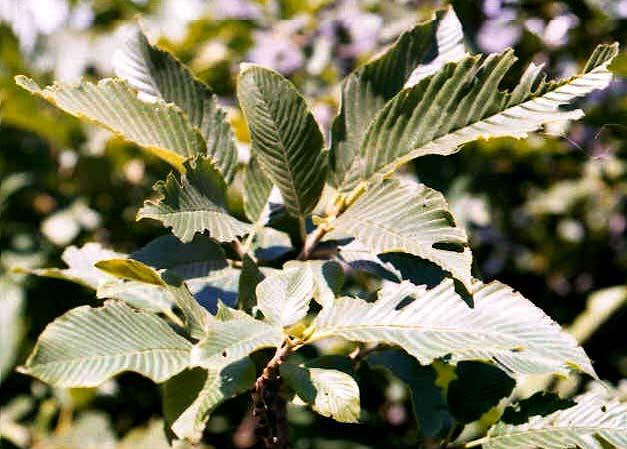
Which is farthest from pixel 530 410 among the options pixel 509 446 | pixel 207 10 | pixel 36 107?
pixel 207 10

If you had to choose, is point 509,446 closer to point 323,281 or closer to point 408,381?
point 408,381

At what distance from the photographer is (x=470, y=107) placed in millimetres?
654

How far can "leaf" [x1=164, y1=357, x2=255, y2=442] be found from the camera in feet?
2.02

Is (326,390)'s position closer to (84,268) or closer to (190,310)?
(190,310)

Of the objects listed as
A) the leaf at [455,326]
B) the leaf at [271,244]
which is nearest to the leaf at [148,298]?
the leaf at [271,244]

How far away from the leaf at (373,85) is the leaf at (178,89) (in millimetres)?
113

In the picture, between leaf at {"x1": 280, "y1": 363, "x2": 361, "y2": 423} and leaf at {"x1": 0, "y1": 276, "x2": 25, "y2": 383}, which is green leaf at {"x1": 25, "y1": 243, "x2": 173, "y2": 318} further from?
leaf at {"x1": 0, "y1": 276, "x2": 25, "y2": 383}

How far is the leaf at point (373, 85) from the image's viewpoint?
0.72 metres

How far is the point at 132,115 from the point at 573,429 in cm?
49

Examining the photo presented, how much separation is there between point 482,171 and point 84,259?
3.32ft

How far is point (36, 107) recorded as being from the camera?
67.2 inches

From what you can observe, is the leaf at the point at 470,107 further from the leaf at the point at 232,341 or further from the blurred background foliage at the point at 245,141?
the blurred background foliage at the point at 245,141

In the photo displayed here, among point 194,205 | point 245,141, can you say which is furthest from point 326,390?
point 245,141

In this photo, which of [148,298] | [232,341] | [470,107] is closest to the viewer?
[232,341]
